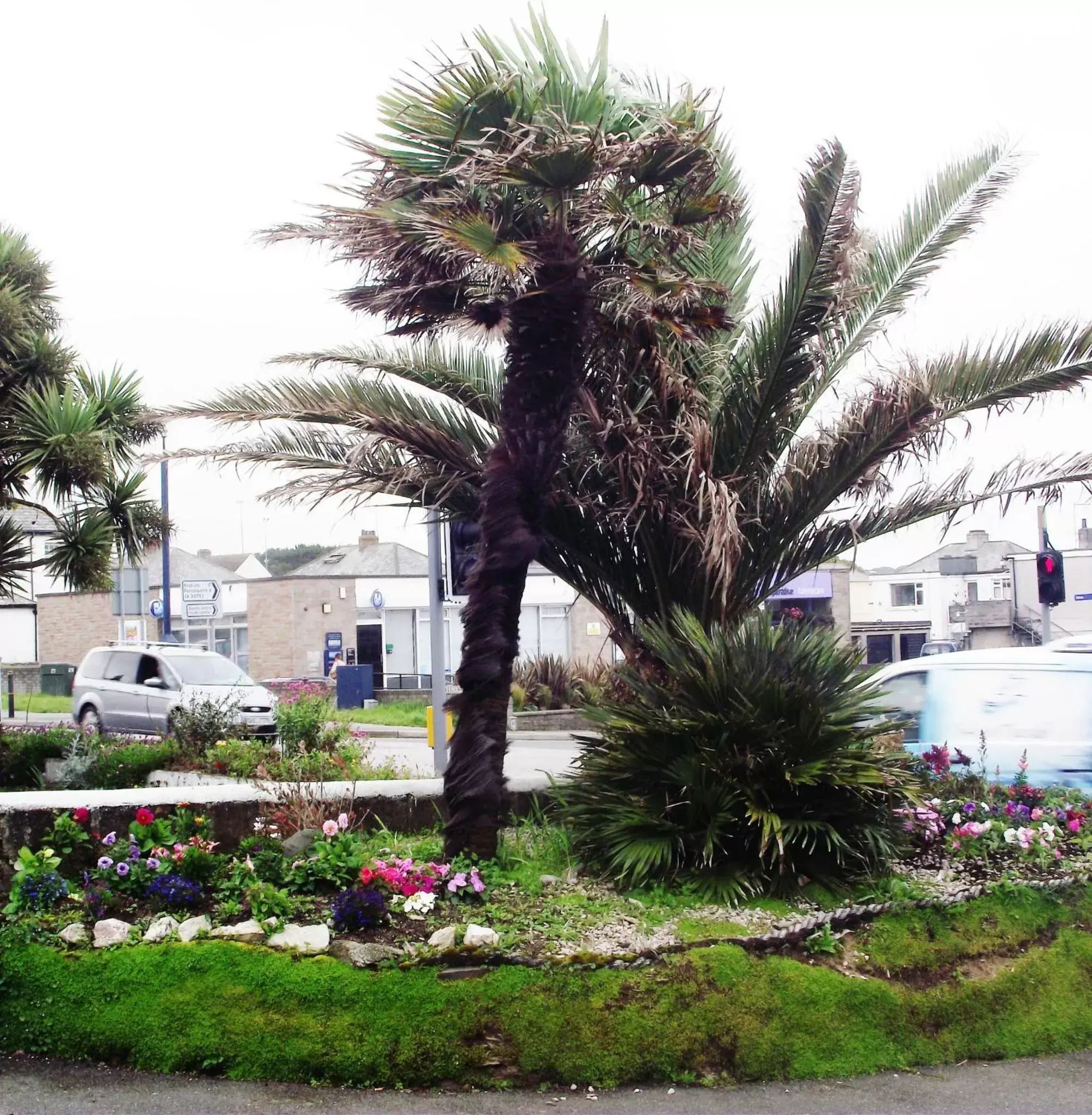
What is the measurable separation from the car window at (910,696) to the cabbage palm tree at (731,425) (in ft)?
4.58

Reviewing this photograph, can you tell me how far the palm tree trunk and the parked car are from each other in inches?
478

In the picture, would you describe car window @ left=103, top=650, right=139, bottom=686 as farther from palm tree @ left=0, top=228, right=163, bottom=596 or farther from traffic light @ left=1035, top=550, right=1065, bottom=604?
traffic light @ left=1035, top=550, right=1065, bottom=604

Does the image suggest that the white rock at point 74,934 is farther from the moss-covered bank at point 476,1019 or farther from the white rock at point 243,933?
the white rock at point 243,933

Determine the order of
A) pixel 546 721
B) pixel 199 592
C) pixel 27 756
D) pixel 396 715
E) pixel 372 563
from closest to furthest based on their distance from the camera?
pixel 27 756
pixel 546 721
pixel 199 592
pixel 396 715
pixel 372 563

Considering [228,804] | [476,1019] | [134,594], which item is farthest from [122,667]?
[476,1019]

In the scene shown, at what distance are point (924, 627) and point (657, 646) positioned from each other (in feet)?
170

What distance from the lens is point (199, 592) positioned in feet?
88.0

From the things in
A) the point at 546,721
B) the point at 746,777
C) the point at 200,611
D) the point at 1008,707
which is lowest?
the point at 546,721

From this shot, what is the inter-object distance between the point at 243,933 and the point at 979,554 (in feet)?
207

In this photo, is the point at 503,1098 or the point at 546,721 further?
the point at 546,721

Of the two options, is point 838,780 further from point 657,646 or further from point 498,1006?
point 498,1006

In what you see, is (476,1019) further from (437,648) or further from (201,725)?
(201,725)

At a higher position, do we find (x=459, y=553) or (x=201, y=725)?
(x=459, y=553)

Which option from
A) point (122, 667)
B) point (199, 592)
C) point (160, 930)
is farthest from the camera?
point (199, 592)
